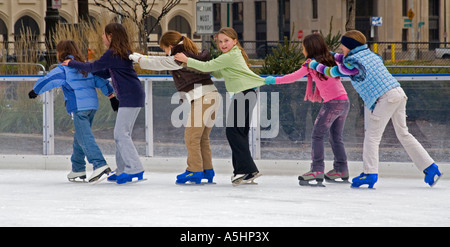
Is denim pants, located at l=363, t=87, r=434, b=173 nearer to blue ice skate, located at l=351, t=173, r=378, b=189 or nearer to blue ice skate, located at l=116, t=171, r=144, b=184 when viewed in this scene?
blue ice skate, located at l=351, t=173, r=378, b=189

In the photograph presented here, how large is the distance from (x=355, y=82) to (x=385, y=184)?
3.75 ft

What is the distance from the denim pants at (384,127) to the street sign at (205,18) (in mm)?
5930

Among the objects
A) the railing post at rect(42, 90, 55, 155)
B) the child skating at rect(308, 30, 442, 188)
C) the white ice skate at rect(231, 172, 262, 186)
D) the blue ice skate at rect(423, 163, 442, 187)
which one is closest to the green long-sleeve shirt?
the child skating at rect(308, 30, 442, 188)

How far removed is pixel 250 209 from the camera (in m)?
6.59

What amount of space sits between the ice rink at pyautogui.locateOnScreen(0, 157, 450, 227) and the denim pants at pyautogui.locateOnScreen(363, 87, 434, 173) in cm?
27

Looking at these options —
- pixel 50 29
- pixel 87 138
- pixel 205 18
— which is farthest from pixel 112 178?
pixel 50 29

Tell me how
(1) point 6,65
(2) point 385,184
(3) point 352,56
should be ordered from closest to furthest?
(3) point 352,56
(2) point 385,184
(1) point 6,65

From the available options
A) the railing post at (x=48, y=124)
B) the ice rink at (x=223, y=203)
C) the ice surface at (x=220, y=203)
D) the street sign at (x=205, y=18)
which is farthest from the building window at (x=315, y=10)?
the ice surface at (x=220, y=203)

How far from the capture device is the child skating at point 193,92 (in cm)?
798

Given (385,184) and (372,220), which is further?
(385,184)

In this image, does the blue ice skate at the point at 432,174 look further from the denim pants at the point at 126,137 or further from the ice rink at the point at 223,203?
the denim pants at the point at 126,137
